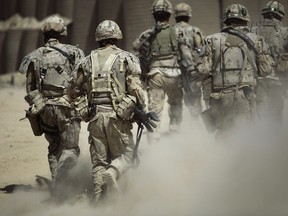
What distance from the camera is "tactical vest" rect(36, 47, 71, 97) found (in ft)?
23.7

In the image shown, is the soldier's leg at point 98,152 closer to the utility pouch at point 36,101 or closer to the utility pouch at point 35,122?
the utility pouch at point 36,101

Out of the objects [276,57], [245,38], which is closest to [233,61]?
[245,38]

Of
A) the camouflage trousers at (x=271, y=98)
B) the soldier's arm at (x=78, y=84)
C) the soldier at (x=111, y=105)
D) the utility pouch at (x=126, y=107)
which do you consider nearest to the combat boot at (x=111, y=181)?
the soldier at (x=111, y=105)

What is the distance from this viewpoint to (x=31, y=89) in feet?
24.3

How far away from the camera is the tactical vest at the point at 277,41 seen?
9734 mm

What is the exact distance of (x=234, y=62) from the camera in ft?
25.7

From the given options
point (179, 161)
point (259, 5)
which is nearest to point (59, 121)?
point (179, 161)

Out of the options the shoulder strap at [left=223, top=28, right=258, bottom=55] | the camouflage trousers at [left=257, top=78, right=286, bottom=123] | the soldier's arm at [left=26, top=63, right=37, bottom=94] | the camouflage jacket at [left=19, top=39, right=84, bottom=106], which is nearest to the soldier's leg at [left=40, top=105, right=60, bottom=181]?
the camouflage jacket at [left=19, top=39, right=84, bottom=106]

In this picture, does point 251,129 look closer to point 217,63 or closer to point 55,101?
point 217,63

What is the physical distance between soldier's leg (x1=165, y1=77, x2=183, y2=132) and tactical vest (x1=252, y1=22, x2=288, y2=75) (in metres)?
1.48

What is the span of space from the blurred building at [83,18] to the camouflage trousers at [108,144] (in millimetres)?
9306

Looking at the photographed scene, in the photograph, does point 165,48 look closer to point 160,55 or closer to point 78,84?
point 160,55

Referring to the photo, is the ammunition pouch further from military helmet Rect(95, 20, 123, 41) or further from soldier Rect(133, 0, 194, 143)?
military helmet Rect(95, 20, 123, 41)

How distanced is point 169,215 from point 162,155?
2.29 metres
